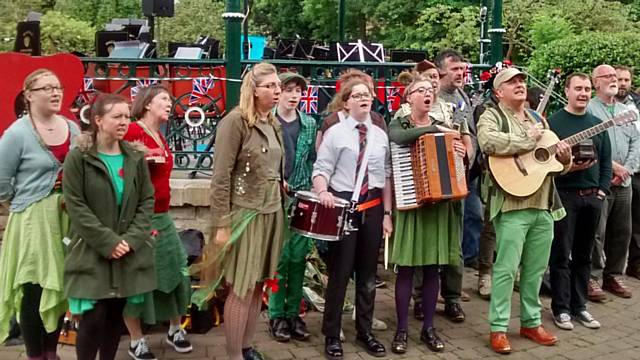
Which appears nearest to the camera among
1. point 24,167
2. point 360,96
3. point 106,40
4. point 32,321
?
point 24,167

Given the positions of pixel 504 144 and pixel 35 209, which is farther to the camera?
pixel 504 144

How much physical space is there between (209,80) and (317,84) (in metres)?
1.03

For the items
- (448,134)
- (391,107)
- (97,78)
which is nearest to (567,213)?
(448,134)

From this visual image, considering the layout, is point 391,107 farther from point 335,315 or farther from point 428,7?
point 428,7

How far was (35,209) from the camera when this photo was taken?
4.52 m

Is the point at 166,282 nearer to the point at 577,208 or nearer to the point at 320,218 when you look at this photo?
the point at 320,218

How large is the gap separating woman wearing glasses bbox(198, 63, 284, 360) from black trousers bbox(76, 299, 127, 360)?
0.75 m

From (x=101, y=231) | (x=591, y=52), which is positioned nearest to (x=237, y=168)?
(x=101, y=231)

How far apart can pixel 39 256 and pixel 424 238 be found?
2732 millimetres

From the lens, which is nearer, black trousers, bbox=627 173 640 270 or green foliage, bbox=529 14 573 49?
black trousers, bbox=627 173 640 270

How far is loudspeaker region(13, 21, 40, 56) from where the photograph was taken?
724cm

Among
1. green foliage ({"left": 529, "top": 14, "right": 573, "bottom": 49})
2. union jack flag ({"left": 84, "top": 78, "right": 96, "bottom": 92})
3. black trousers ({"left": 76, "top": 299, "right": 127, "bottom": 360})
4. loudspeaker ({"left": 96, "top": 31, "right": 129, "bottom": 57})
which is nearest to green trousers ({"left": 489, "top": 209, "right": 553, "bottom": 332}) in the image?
black trousers ({"left": 76, "top": 299, "right": 127, "bottom": 360})

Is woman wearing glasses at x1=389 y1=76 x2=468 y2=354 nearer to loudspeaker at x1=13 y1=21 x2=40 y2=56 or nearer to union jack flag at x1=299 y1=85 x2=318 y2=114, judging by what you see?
union jack flag at x1=299 y1=85 x2=318 y2=114

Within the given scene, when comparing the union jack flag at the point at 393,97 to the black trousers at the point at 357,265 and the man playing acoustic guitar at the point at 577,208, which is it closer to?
the man playing acoustic guitar at the point at 577,208
